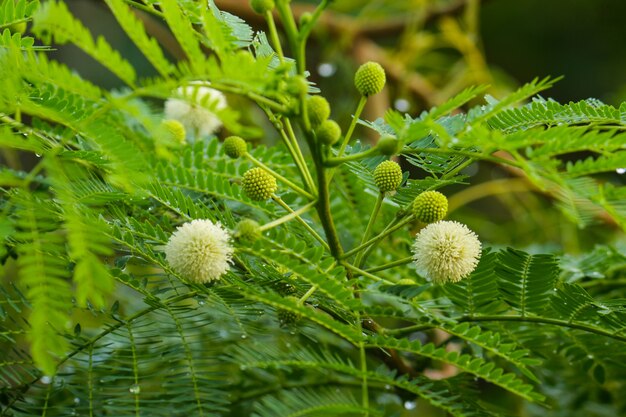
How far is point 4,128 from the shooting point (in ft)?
1.86

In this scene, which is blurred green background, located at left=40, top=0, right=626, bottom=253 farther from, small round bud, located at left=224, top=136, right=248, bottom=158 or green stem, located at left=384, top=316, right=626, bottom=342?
small round bud, located at left=224, top=136, right=248, bottom=158

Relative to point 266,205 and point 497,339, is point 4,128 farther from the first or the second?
point 497,339

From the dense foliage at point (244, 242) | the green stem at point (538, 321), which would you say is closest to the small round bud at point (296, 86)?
the dense foliage at point (244, 242)

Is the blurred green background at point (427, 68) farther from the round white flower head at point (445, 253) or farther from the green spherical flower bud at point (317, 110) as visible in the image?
the green spherical flower bud at point (317, 110)

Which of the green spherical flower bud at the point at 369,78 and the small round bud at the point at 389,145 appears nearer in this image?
the small round bud at the point at 389,145

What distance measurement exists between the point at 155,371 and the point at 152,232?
0.14m

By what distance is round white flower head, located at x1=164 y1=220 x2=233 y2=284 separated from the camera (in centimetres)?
64

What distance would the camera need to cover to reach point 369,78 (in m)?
0.73

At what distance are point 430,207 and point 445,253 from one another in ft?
0.15

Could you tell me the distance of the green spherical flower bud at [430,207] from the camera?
0.68 m

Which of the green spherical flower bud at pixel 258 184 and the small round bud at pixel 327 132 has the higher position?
the small round bud at pixel 327 132

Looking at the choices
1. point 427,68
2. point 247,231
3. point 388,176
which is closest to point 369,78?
point 388,176

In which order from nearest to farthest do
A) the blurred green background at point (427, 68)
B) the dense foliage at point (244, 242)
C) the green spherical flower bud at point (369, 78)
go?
the dense foliage at point (244, 242) < the green spherical flower bud at point (369, 78) < the blurred green background at point (427, 68)

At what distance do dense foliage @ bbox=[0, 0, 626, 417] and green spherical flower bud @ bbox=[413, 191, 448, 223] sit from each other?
0.06 feet
